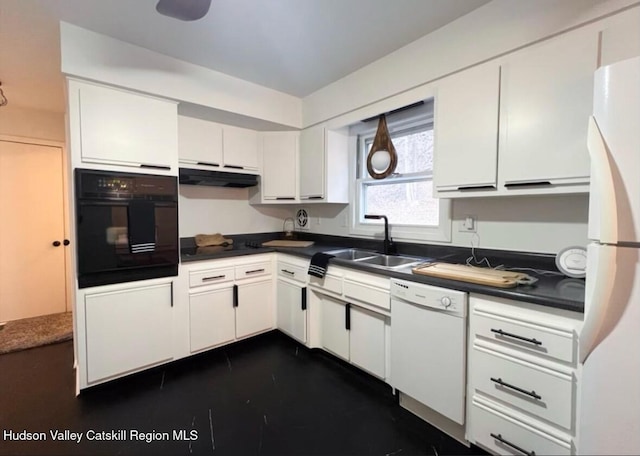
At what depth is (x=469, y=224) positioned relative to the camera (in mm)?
2045

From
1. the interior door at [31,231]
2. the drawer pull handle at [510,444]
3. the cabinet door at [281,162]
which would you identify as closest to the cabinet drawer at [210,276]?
the cabinet door at [281,162]

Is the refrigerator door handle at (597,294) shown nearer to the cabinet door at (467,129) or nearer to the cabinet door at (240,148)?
the cabinet door at (467,129)

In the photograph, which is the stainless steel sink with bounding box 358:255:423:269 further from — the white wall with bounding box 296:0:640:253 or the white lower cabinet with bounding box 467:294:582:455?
the white lower cabinet with bounding box 467:294:582:455

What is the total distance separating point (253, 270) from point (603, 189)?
7.88ft

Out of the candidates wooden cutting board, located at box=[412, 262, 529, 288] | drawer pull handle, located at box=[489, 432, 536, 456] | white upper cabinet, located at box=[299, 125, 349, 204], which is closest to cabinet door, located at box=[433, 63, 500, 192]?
wooden cutting board, located at box=[412, 262, 529, 288]

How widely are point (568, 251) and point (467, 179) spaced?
63 centimetres

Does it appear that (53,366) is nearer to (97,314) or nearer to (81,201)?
(97,314)

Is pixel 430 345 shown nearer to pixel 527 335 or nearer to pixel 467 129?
pixel 527 335

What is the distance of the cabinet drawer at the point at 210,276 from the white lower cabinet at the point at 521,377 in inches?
75.4

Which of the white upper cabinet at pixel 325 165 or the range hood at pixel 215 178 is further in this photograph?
the white upper cabinet at pixel 325 165

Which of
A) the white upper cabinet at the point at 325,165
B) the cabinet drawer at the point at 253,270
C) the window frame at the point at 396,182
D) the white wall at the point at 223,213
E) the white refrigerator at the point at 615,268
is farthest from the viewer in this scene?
the white wall at the point at 223,213

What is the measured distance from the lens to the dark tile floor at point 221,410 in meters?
1.55

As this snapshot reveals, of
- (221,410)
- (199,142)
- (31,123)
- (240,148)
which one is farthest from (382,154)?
(31,123)

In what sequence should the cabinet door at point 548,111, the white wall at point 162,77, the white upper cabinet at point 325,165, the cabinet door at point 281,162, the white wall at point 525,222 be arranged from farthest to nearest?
the cabinet door at point 281,162 < the white upper cabinet at point 325,165 < the white wall at point 162,77 < the white wall at point 525,222 < the cabinet door at point 548,111
